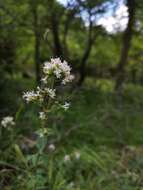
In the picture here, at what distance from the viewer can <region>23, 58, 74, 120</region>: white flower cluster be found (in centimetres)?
248

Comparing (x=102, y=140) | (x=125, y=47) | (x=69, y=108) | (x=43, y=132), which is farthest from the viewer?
(x=125, y=47)

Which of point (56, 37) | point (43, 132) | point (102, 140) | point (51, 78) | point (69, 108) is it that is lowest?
point (43, 132)

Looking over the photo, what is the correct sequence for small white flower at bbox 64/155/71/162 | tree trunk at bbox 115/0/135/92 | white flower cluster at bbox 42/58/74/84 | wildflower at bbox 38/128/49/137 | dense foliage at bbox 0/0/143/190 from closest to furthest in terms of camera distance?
1. white flower cluster at bbox 42/58/74/84
2. wildflower at bbox 38/128/49/137
3. dense foliage at bbox 0/0/143/190
4. small white flower at bbox 64/155/71/162
5. tree trunk at bbox 115/0/135/92

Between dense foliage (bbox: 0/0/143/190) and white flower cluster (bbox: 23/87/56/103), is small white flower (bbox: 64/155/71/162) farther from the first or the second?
white flower cluster (bbox: 23/87/56/103)

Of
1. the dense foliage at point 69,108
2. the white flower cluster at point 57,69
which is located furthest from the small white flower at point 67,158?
the white flower cluster at point 57,69

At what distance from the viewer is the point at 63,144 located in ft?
A: 17.6

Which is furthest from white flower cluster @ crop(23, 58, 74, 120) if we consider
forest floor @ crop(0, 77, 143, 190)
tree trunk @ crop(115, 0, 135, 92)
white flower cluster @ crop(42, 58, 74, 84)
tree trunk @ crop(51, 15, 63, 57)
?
tree trunk @ crop(115, 0, 135, 92)

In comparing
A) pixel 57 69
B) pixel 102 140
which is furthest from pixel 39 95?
pixel 102 140

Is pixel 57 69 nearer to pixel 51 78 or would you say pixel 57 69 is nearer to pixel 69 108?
pixel 51 78

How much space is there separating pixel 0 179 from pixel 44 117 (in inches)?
61.5

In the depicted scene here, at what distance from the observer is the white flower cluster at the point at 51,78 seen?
248 cm

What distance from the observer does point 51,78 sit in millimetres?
2520

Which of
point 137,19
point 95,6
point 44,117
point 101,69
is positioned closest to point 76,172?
point 44,117

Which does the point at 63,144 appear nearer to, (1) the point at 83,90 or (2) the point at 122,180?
(2) the point at 122,180
